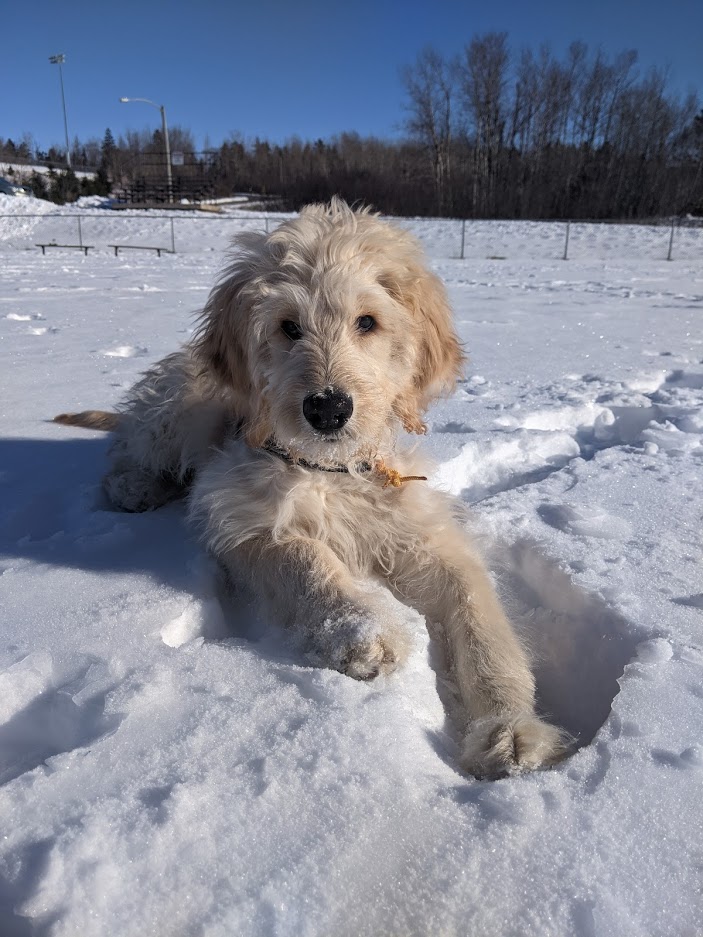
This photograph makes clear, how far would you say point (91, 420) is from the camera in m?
4.12

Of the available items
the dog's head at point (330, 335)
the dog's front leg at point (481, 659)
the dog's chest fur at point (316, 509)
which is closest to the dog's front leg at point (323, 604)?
the dog's chest fur at point (316, 509)

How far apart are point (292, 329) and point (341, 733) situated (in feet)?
4.79

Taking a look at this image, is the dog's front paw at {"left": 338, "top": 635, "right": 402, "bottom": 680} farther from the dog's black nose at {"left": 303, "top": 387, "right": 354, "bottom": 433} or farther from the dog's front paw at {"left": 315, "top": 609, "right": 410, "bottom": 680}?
the dog's black nose at {"left": 303, "top": 387, "right": 354, "bottom": 433}

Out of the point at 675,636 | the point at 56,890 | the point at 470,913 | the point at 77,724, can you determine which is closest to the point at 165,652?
the point at 77,724

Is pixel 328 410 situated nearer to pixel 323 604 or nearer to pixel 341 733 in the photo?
pixel 323 604

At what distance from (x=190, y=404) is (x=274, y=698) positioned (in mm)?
1870

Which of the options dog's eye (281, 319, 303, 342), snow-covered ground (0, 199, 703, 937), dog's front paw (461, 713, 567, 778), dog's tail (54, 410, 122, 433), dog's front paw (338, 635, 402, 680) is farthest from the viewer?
dog's tail (54, 410, 122, 433)

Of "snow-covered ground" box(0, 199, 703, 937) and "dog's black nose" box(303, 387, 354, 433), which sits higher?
"dog's black nose" box(303, 387, 354, 433)

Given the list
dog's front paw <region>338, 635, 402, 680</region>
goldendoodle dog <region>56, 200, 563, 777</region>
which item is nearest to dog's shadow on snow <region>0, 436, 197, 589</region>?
goldendoodle dog <region>56, 200, 563, 777</region>


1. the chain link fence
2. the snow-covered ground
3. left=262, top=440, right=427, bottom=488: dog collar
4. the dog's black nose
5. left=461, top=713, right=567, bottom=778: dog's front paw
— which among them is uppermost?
the chain link fence

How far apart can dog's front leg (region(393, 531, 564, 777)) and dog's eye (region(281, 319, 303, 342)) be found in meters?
0.91

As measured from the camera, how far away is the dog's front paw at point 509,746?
1652 mm

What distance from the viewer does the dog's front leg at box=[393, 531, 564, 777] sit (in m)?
1.68

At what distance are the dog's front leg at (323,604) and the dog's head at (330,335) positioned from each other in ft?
1.17
